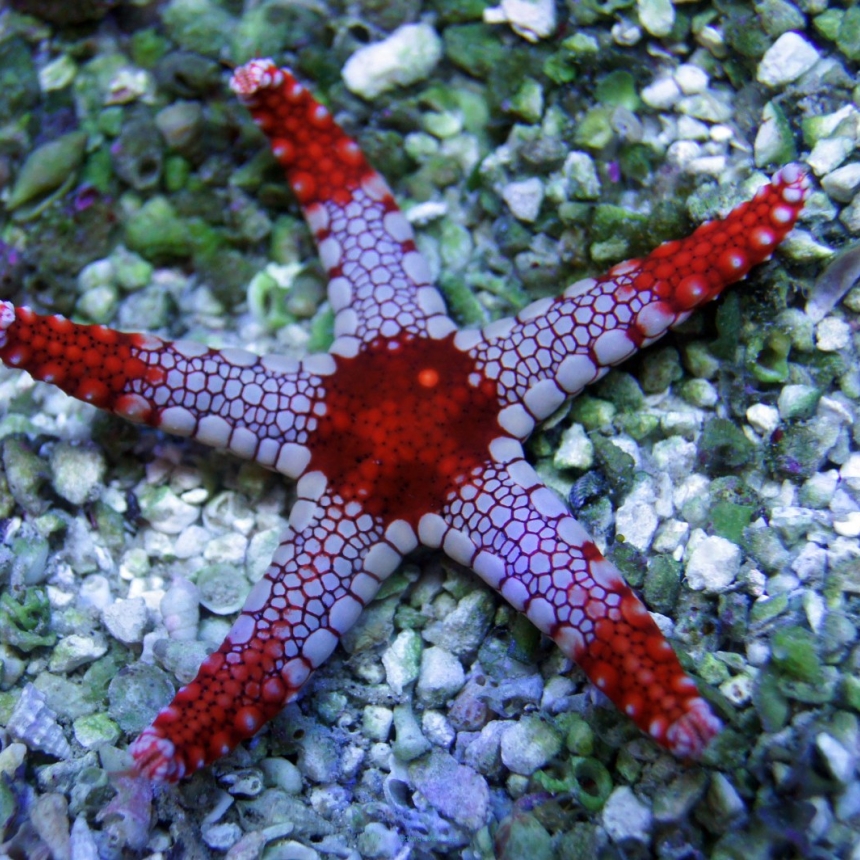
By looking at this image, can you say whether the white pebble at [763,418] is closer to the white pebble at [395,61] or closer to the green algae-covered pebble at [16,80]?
the white pebble at [395,61]

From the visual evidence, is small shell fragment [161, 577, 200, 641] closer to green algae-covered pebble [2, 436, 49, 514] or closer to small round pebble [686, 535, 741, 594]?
green algae-covered pebble [2, 436, 49, 514]

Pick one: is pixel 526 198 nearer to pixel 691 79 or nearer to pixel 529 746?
pixel 691 79

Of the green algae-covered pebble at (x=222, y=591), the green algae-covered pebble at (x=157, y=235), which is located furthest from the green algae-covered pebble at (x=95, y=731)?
the green algae-covered pebble at (x=157, y=235)

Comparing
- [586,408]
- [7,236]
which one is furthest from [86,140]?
[586,408]

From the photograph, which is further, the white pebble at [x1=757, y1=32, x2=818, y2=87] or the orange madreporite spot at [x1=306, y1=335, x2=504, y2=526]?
the white pebble at [x1=757, y1=32, x2=818, y2=87]

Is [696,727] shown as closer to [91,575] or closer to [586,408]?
[586,408]

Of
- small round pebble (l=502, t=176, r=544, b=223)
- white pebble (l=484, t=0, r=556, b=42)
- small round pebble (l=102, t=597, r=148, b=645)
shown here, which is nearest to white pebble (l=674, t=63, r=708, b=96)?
white pebble (l=484, t=0, r=556, b=42)
